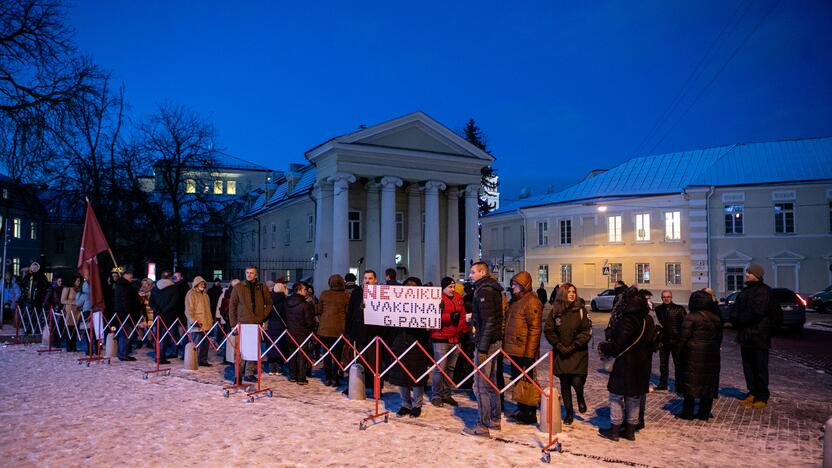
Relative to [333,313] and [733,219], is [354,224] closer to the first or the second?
[733,219]

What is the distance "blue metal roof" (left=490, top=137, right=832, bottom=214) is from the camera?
123 feet

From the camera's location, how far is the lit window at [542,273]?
46531 millimetres

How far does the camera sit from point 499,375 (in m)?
7.89

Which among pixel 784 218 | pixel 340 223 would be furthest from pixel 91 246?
pixel 784 218

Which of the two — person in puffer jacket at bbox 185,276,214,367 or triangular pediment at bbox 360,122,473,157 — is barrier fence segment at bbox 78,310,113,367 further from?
triangular pediment at bbox 360,122,473,157

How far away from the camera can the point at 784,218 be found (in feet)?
121

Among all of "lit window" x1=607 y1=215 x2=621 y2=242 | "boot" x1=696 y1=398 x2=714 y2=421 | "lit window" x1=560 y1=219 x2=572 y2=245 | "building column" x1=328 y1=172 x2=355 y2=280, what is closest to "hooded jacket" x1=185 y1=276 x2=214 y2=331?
"boot" x1=696 y1=398 x2=714 y2=421

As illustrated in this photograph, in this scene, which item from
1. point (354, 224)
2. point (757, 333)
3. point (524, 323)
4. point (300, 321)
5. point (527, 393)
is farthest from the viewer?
point (354, 224)

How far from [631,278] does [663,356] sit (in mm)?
32764

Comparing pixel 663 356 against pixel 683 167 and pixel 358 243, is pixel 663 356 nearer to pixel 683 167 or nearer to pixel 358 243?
pixel 358 243

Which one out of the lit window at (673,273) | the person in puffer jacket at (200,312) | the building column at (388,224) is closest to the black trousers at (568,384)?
the person in puffer jacket at (200,312)

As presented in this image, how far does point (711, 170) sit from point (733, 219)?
12.8 ft

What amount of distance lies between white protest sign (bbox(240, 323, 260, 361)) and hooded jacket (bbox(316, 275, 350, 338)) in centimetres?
124

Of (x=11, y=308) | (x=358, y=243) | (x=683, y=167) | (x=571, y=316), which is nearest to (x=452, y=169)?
(x=358, y=243)
